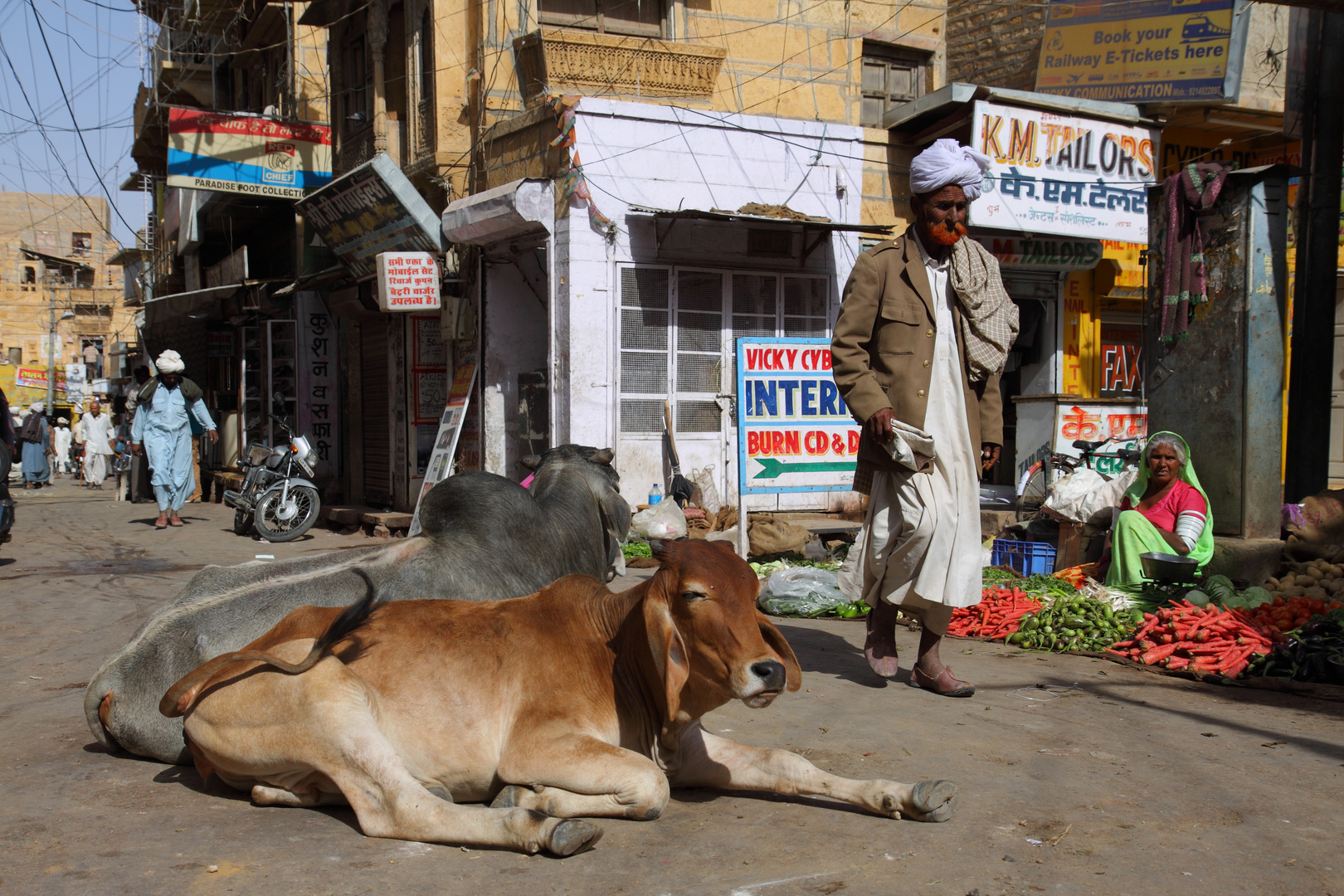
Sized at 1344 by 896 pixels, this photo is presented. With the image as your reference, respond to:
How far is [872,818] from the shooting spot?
286 cm

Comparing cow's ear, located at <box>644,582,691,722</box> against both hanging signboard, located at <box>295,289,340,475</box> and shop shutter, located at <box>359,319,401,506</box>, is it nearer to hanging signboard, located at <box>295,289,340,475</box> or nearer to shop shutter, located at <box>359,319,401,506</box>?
shop shutter, located at <box>359,319,401,506</box>

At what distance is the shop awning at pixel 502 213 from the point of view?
10703 millimetres

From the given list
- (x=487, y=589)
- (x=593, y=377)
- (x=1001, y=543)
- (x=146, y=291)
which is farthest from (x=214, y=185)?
(x=146, y=291)

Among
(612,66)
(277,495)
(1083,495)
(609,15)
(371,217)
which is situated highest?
(609,15)

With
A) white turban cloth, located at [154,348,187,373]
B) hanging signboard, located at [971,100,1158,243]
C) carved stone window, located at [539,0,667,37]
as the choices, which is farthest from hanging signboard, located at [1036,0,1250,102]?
white turban cloth, located at [154,348,187,373]

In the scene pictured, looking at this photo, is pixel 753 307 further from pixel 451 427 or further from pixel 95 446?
pixel 95 446

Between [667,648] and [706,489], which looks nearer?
[667,648]

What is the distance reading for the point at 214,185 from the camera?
14148 millimetres

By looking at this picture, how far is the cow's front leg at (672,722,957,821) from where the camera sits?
279 cm

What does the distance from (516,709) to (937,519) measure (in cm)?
229

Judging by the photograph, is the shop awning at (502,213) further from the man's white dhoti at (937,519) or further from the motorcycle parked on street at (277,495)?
the man's white dhoti at (937,519)

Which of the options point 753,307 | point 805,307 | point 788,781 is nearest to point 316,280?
point 753,307

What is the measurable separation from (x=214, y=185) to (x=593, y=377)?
22.9 feet

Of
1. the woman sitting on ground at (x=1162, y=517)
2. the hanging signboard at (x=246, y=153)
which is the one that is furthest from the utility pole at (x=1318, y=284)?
the hanging signboard at (x=246, y=153)
